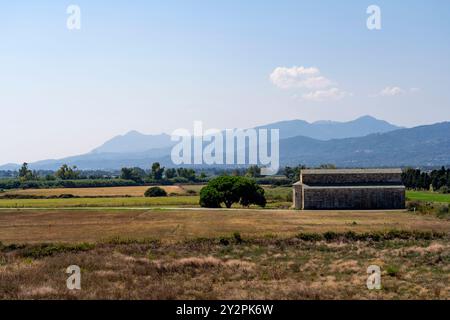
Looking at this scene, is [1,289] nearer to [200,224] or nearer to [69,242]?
[69,242]

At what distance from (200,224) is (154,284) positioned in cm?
2968

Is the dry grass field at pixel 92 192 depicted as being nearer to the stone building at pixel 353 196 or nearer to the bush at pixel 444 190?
the stone building at pixel 353 196

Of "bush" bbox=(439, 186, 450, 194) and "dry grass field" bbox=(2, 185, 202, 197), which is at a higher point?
"bush" bbox=(439, 186, 450, 194)

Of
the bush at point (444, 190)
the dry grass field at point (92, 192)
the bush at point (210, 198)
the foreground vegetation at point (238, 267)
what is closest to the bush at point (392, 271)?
the foreground vegetation at point (238, 267)

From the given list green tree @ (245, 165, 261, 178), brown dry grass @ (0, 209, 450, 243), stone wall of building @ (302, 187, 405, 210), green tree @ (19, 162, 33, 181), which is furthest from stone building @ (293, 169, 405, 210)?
green tree @ (19, 162, 33, 181)

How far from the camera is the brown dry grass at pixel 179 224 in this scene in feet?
154

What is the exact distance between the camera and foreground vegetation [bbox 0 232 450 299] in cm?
2355

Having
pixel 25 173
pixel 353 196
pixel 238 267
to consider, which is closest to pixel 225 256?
pixel 238 267

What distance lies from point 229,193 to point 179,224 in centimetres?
2684

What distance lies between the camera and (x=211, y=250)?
39.1 meters

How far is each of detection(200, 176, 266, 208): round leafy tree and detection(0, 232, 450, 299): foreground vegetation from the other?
120 ft

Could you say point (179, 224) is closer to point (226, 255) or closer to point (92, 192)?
point (226, 255)

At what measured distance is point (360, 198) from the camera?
7512 cm

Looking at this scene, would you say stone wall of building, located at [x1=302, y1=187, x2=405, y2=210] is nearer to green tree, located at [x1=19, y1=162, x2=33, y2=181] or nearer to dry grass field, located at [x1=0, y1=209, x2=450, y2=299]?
dry grass field, located at [x1=0, y1=209, x2=450, y2=299]
